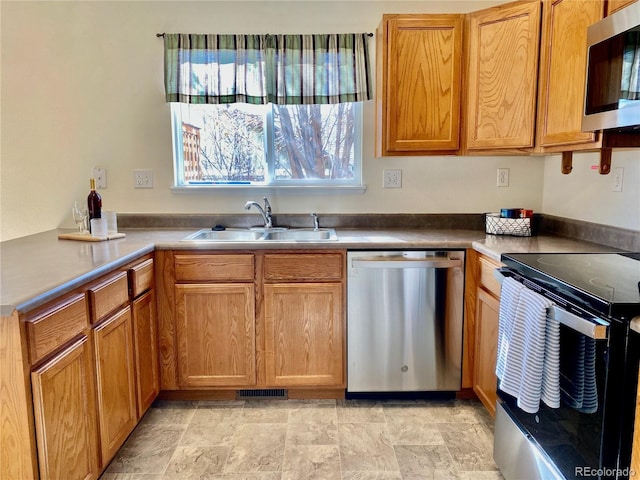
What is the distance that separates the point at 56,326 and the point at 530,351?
1.44 meters

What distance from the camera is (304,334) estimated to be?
237 centimetres

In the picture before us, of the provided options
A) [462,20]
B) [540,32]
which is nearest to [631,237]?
[540,32]

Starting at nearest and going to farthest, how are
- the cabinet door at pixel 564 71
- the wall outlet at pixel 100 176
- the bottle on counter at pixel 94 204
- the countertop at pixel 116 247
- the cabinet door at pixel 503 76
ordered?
1. the countertop at pixel 116 247
2. the cabinet door at pixel 564 71
3. the cabinet door at pixel 503 76
4. the bottle on counter at pixel 94 204
5. the wall outlet at pixel 100 176

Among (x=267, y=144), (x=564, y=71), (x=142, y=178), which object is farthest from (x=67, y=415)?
(x=564, y=71)

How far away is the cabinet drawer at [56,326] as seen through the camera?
1.30 meters

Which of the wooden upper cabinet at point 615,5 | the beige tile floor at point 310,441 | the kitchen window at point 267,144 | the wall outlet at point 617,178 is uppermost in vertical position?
the wooden upper cabinet at point 615,5

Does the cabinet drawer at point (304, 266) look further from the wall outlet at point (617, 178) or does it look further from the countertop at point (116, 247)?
the wall outlet at point (617, 178)

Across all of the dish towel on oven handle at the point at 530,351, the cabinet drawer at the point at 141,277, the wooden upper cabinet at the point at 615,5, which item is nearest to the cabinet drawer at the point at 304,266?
the cabinet drawer at the point at 141,277

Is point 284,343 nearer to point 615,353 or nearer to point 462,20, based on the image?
point 615,353

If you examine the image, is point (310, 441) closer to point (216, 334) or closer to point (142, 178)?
point (216, 334)

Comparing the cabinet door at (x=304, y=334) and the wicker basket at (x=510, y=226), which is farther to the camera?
the wicker basket at (x=510, y=226)

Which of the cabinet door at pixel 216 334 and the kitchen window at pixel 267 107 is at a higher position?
the kitchen window at pixel 267 107

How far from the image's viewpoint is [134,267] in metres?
2.04

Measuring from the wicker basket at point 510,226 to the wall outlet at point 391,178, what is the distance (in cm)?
60
